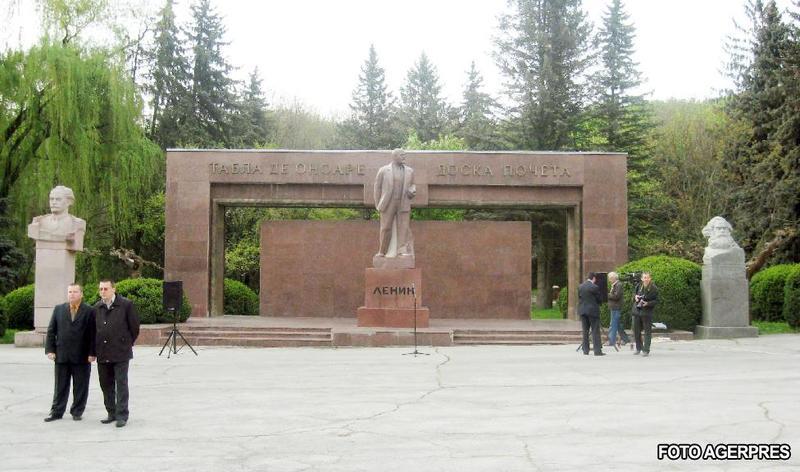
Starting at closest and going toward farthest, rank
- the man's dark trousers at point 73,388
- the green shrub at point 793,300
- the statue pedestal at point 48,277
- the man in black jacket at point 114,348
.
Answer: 1. the man in black jacket at point 114,348
2. the man's dark trousers at point 73,388
3. the statue pedestal at point 48,277
4. the green shrub at point 793,300

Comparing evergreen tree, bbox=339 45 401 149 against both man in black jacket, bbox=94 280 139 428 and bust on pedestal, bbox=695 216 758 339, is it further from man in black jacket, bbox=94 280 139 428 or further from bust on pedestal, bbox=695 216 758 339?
man in black jacket, bbox=94 280 139 428

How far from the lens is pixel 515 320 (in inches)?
999

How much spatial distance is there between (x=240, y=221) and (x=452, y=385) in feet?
97.0

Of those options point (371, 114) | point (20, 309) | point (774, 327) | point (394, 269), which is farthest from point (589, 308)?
point (371, 114)

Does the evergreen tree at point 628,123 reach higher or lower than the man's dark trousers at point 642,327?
higher

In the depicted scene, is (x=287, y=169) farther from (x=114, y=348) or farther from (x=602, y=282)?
(x=114, y=348)

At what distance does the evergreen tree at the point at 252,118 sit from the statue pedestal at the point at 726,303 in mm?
28629

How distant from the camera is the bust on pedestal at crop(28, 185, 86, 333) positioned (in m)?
19.2

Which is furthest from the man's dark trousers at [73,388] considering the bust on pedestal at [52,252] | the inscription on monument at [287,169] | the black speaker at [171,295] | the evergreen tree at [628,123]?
the evergreen tree at [628,123]

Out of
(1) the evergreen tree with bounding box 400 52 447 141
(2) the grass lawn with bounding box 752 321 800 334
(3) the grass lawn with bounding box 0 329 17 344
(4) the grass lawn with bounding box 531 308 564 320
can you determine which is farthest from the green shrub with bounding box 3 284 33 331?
(1) the evergreen tree with bounding box 400 52 447 141

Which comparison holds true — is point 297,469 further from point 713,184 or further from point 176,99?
point 176,99

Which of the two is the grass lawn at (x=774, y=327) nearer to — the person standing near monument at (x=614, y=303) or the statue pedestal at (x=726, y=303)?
the statue pedestal at (x=726, y=303)

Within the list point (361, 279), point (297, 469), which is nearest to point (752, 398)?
point (297, 469)

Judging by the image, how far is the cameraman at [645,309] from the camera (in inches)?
619
